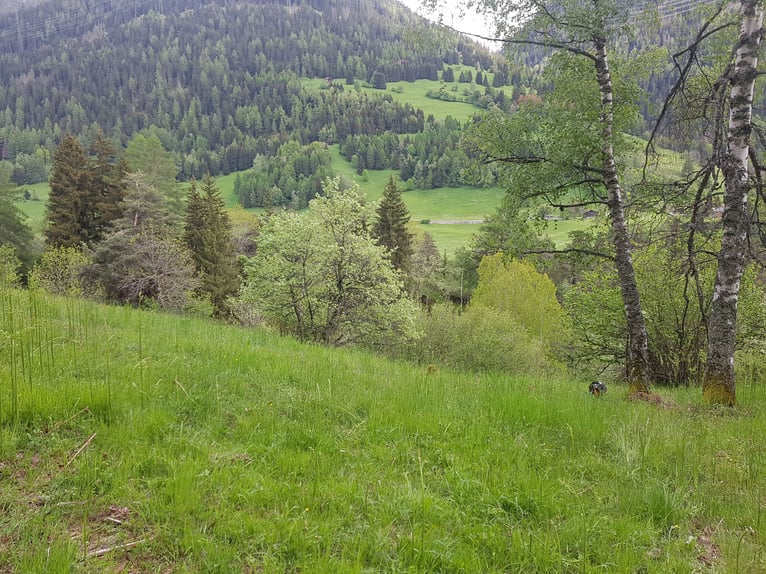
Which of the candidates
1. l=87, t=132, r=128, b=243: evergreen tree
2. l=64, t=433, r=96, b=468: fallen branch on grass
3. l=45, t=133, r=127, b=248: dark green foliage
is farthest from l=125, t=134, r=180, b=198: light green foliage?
l=64, t=433, r=96, b=468: fallen branch on grass

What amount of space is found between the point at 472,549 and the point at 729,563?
1.70 meters

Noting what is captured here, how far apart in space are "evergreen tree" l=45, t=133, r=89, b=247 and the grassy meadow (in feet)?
126

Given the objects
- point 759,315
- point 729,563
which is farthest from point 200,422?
point 759,315

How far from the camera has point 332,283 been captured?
2486cm

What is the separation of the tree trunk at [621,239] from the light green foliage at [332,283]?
1584cm

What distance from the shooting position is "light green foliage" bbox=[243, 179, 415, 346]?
24328mm

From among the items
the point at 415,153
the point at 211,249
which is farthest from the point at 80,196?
the point at 415,153

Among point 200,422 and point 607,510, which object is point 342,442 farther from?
point 607,510

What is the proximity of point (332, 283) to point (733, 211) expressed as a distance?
19905mm

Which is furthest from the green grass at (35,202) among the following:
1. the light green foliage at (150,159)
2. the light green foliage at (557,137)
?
the light green foliage at (557,137)

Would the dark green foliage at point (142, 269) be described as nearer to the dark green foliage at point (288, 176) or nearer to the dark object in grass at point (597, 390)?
the dark object in grass at point (597, 390)

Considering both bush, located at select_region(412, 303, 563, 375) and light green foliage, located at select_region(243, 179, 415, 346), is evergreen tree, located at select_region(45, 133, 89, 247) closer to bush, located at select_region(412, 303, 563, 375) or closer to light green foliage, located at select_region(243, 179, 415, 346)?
light green foliage, located at select_region(243, 179, 415, 346)

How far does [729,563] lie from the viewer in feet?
9.15

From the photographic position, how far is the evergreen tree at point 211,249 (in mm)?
37594
